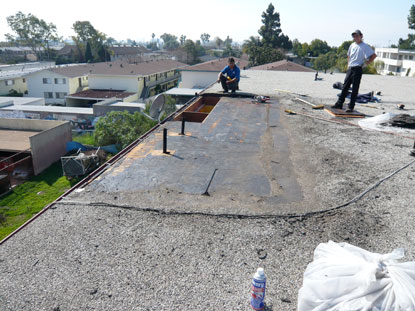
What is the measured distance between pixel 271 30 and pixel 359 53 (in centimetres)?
5582

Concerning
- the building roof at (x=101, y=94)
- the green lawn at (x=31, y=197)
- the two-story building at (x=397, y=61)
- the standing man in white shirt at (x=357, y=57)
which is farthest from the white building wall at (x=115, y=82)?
the two-story building at (x=397, y=61)

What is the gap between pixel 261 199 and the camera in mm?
3895

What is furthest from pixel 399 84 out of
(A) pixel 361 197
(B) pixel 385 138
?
(A) pixel 361 197

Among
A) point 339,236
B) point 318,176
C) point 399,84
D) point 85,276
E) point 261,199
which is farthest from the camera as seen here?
point 399,84

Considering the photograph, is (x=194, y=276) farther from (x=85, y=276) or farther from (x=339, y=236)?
(x=339, y=236)

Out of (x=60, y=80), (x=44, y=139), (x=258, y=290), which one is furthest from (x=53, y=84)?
(x=258, y=290)

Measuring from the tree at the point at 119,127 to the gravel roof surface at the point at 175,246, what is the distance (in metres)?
14.3

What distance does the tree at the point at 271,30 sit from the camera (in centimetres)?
5800

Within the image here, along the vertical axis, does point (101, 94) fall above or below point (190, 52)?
below

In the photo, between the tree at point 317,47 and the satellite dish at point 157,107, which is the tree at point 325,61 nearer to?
the tree at point 317,47

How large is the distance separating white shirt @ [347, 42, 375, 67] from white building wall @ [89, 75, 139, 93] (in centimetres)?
3087

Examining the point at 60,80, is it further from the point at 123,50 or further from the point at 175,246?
the point at 123,50

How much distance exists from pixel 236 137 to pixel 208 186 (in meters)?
2.20

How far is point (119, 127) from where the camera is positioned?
1794 centimetres
